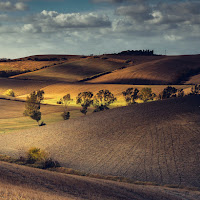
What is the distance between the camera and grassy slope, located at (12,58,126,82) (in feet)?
533

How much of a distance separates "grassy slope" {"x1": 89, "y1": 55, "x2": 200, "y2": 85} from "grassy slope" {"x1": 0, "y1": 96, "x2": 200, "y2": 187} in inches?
2800

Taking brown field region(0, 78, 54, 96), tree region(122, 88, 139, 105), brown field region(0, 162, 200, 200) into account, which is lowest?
brown field region(0, 162, 200, 200)

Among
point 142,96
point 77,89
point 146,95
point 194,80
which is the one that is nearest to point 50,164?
point 146,95

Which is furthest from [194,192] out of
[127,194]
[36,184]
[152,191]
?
[36,184]

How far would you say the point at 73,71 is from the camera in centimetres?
17650

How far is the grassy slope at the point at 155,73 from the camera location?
446ft

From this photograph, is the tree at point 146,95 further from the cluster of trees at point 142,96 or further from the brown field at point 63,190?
the brown field at point 63,190

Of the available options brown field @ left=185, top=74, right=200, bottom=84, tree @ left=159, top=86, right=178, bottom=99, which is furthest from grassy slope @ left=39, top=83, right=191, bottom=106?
brown field @ left=185, top=74, right=200, bottom=84

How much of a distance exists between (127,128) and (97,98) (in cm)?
5176

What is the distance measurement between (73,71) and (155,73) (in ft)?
→ 158

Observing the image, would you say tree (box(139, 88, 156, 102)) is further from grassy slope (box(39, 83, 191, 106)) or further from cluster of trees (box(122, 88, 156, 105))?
grassy slope (box(39, 83, 191, 106))

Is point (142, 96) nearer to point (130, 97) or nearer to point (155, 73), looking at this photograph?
point (130, 97)

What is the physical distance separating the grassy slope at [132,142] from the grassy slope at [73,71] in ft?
326

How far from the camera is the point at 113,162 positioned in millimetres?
37656
